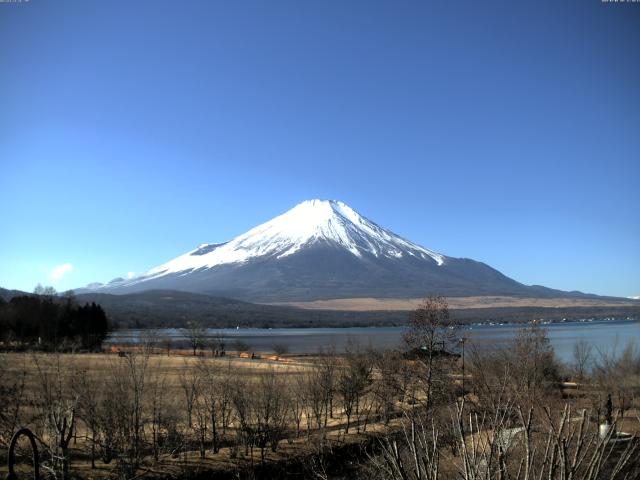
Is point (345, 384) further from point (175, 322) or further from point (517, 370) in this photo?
point (175, 322)

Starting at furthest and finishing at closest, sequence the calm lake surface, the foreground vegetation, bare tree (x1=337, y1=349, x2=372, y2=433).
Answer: the calm lake surface < bare tree (x1=337, y1=349, x2=372, y2=433) < the foreground vegetation

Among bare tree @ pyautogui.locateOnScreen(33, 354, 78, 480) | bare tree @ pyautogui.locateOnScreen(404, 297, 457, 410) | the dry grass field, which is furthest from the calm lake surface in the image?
bare tree @ pyautogui.locateOnScreen(33, 354, 78, 480)

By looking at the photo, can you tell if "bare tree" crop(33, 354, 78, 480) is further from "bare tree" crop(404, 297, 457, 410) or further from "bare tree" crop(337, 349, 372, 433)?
"bare tree" crop(404, 297, 457, 410)

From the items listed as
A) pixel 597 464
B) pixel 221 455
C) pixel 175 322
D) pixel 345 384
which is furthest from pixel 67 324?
pixel 175 322

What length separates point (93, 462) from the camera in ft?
64.0

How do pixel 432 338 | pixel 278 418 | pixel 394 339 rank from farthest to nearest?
1. pixel 394 339
2. pixel 432 338
3. pixel 278 418

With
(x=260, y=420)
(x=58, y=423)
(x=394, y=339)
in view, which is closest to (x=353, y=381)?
(x=260, y=420)

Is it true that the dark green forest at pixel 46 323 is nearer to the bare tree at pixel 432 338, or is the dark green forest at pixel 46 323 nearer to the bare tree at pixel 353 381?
the bare tree at pixel 353 381

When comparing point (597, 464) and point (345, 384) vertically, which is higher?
point (597, 464)

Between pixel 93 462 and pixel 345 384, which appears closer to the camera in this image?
pixel 93 462

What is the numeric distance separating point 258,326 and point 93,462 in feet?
A: 590

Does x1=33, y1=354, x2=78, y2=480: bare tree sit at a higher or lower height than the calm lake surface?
higher

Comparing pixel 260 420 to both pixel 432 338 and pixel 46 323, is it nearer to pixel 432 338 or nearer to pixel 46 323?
pixel 432 338

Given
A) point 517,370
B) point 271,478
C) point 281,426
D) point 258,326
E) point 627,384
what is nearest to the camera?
point 271,478
